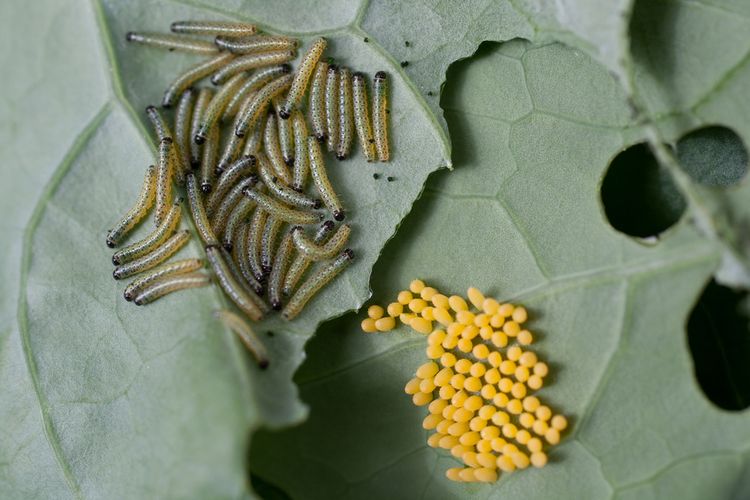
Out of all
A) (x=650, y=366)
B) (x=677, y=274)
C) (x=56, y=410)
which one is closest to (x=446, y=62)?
(x=677, y=274)

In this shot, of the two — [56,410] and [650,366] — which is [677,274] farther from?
[56,410]

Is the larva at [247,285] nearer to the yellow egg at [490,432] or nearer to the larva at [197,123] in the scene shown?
the larva at [197,123]

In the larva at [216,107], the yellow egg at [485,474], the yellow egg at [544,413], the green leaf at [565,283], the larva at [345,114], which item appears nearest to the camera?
the green leaf at [565,283]

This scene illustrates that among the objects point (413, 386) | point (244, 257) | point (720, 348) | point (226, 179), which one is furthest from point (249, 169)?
point (720, 348)

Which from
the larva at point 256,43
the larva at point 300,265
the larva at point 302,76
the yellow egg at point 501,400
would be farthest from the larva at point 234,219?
the yellow egg at point 501,400

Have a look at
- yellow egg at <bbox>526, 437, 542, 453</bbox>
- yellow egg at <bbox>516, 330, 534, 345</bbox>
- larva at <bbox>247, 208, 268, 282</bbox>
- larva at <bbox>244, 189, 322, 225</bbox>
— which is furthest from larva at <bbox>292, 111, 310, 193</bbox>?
yellow egg at <bbox>526, 437, 542, 453</bbox>

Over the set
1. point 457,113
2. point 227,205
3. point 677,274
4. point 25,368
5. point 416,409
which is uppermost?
point 457,113

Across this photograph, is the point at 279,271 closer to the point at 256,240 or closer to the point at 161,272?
the point at 256,240
